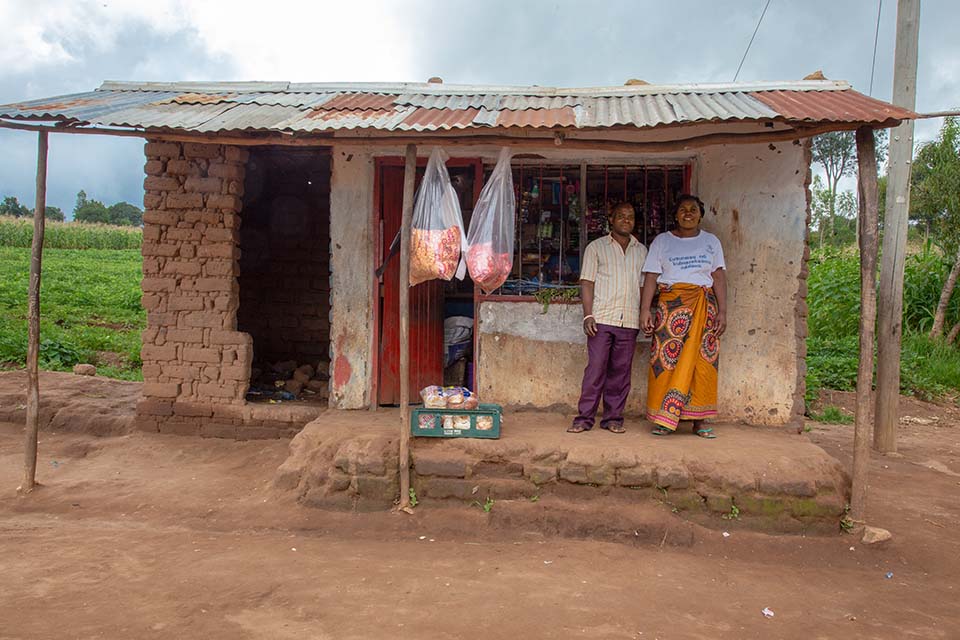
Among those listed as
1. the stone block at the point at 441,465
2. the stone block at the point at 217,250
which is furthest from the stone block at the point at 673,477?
the stone block at the point at 217,250

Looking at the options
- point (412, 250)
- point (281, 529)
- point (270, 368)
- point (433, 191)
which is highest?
point (433, 191)

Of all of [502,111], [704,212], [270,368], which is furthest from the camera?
[270,368]

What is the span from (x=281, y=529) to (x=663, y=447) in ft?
8.42

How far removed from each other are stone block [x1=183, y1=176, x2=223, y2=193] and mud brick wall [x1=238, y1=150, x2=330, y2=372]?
246cm

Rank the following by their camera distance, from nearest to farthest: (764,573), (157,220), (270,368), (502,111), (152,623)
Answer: (152,623) < (764,573) < (502,111) < (157,220) < (270,368)

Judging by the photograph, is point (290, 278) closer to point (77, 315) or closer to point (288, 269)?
point (288, 269)

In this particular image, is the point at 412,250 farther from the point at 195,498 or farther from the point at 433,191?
the point at 195,498

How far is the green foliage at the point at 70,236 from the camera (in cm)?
2155

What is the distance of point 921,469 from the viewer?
6242 mm

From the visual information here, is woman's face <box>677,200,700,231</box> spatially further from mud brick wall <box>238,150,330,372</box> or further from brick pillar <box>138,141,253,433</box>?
mud brick wall <box>238,150,330,372</box>

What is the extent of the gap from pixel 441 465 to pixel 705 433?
1905 millimetres

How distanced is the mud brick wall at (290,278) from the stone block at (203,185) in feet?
8.08

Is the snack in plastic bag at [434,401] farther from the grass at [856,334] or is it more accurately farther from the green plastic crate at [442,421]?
the grass at [856,334]

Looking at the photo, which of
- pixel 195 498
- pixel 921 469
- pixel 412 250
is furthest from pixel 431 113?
pixel 921 469
